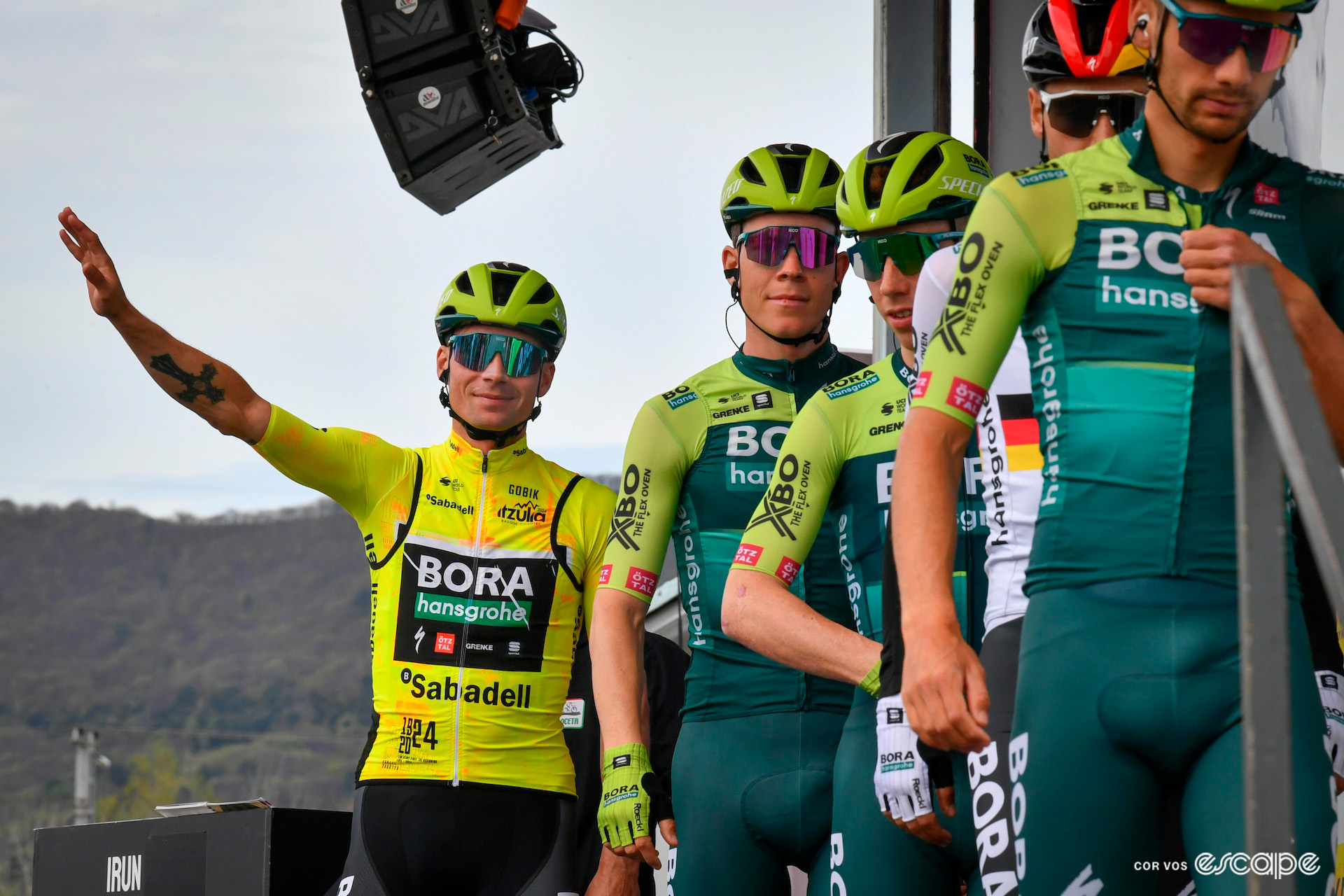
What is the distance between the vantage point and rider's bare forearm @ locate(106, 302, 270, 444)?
4.93 metres

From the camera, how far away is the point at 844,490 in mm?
3686

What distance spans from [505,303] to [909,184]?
1935mm

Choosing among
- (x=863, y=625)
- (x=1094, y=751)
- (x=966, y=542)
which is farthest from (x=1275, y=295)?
(x=863, y=625)

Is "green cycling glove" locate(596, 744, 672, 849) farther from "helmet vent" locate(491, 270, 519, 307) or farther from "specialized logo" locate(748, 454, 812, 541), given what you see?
"helmet vent" locate(491, 270, 519, 307)

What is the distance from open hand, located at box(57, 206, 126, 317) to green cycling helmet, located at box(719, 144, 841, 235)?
6.64 ft

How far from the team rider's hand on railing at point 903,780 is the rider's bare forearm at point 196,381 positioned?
274cm

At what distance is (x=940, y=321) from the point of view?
2.55 metres

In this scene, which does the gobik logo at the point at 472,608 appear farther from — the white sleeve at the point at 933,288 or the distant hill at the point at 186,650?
the distant hill at the point at 186,650

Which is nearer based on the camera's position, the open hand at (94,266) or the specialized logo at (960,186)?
Answer: the specialized logo at (960,186)

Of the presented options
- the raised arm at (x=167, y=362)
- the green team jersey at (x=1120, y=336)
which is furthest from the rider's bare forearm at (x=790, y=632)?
the raised arm at (x=167, y=362)

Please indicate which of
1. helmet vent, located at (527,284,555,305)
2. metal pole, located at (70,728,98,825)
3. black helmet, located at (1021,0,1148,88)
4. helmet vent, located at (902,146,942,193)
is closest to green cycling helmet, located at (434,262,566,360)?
helmet vent, located at (527,284,555,305)

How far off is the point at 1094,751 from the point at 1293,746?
11.3 inches

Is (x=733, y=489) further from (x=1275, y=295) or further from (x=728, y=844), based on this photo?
(x=1275, y=295)

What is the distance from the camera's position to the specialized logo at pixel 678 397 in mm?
4363
